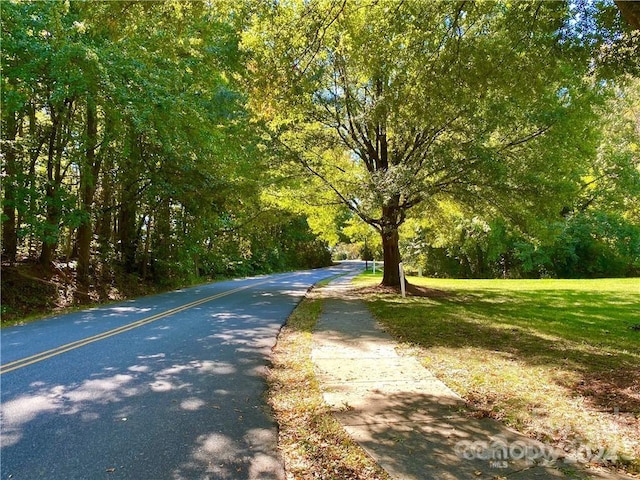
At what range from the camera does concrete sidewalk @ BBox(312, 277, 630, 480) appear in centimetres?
309

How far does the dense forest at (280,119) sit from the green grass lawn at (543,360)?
3.48 m

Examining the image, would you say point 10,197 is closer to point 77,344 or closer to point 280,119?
point 77,344

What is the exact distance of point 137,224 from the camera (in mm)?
20109

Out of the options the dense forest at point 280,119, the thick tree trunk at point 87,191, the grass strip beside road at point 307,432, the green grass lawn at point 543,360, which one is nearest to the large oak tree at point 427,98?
the dense forest at point 280,119

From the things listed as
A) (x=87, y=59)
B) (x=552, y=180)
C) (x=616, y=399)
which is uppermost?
(x=87, y=59)

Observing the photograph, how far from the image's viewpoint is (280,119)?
12.4 m

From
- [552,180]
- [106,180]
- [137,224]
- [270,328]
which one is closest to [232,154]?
[106,180]

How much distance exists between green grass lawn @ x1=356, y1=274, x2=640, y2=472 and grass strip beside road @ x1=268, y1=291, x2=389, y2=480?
59.9 inches

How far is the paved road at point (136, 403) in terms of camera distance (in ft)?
10.7

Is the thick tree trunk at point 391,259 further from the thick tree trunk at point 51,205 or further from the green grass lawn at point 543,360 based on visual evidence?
the thick tree trunk at point 51,205

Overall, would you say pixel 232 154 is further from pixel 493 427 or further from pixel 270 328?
pixel 493 427

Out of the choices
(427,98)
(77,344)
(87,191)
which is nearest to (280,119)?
(427,98)

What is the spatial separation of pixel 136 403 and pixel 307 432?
1991 millimetres

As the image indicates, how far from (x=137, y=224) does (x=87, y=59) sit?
35.9 ft
